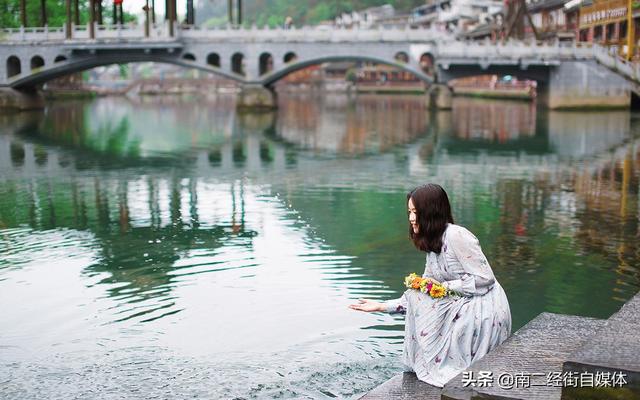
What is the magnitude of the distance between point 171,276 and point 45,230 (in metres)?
4.32

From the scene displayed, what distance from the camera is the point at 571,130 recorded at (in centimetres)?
3928

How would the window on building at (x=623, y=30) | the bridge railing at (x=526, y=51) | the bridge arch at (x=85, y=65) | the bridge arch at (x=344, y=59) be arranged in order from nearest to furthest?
the bridge railing at (x=526, y=51), the window on building at (x=623, y=30), the bridge arch at (x=344, y=59), the bridge arch at (x=85, y=65)

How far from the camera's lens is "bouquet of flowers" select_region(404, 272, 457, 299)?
6625 mm

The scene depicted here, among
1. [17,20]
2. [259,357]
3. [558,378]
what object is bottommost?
[259,357]

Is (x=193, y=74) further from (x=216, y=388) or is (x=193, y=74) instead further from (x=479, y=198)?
(x=216, y=388)

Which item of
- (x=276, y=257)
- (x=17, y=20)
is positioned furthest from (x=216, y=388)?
(x=17, y=20)

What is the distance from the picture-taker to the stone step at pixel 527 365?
5.78 metres

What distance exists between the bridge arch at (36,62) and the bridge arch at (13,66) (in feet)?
3.12

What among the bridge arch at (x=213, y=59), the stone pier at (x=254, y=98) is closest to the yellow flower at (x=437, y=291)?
the stone pier at (x=254, y=98)

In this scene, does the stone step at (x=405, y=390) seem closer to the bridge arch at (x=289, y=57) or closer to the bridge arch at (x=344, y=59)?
the bridge arch at (x=344, y=59)

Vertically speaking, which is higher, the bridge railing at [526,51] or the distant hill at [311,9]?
the distant hill at [311,9]

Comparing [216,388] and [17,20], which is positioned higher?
[17,20]

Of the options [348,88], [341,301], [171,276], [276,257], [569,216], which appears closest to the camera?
[341,301]

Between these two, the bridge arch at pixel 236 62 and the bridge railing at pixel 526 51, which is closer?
the bridge railing at pixel 526 51
